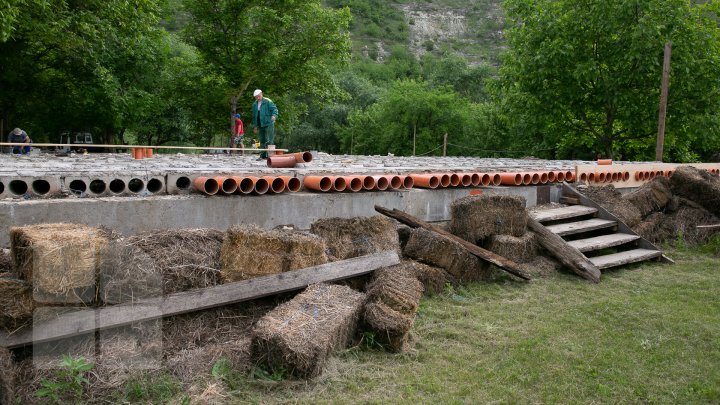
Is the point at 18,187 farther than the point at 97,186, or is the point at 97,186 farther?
Answer: the point at 97,186

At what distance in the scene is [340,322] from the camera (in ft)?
17.4

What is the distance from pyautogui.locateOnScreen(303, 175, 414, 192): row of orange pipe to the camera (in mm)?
8305

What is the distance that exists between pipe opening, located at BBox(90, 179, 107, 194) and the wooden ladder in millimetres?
6791

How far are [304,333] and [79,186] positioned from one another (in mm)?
3624

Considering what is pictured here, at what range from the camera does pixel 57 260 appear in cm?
462

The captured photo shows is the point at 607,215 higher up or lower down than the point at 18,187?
lower down

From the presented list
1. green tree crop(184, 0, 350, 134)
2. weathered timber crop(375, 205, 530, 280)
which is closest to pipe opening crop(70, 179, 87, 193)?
weathered timber crop(375, 205, 530, 280)

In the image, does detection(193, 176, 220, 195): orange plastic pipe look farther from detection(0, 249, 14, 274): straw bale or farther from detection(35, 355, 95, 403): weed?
detection(35, 355, 95, 403): weed

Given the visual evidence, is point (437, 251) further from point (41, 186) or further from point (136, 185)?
point (41, 186)

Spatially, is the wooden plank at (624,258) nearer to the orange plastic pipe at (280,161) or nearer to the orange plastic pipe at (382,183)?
the orange plastic pipe at (382,183)

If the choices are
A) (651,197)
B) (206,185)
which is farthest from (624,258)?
(206,185)

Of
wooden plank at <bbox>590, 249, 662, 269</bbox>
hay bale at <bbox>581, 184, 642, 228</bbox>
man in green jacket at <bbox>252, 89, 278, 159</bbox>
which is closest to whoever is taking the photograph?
wooden plank at <bbox>590, 249, 662, 269</bbox>

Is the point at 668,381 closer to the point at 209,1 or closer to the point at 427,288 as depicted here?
the point at 427,288

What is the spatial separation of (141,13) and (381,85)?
162 ft
